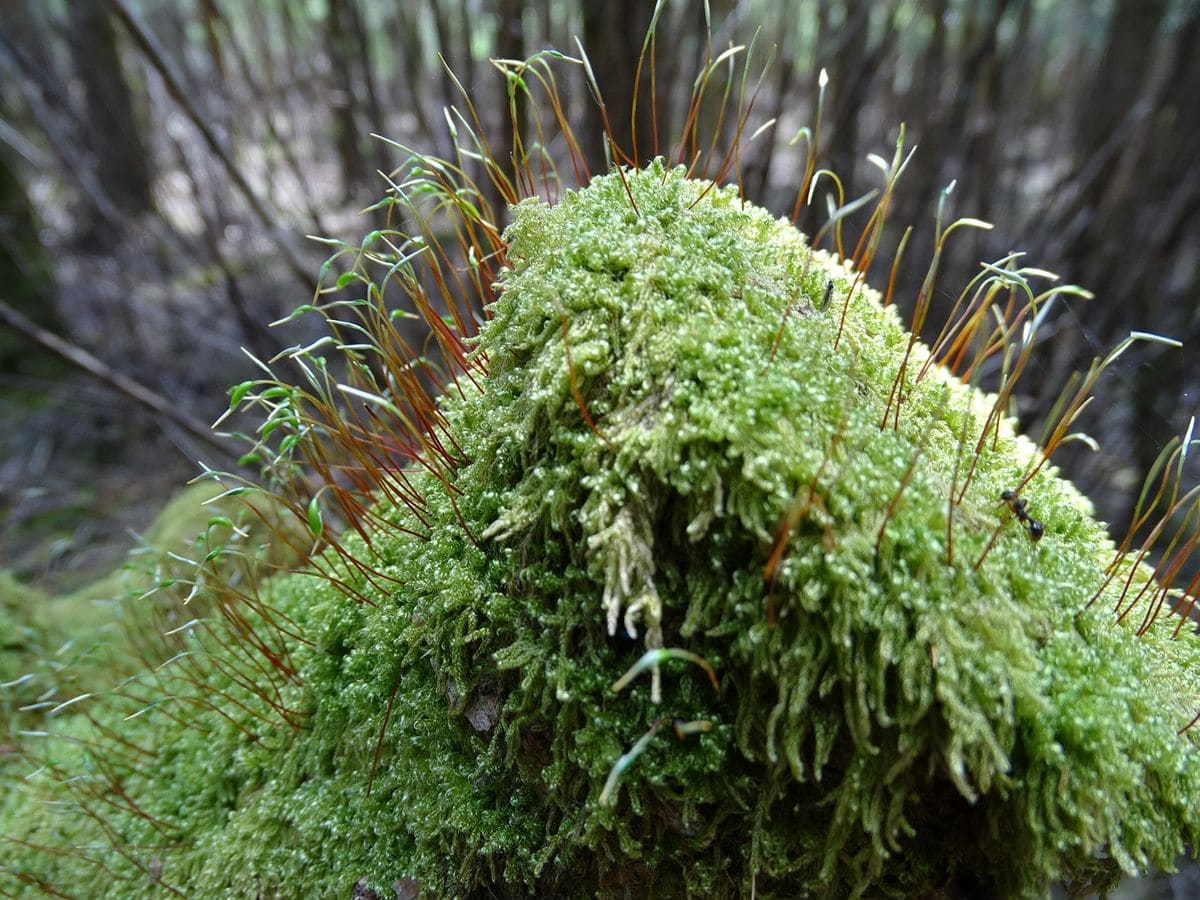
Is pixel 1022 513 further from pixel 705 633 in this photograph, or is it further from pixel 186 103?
pixel 186 103

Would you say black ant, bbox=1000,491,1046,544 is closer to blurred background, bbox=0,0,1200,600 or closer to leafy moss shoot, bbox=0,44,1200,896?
leafy moss shoot, bbox=0,44,1200,896

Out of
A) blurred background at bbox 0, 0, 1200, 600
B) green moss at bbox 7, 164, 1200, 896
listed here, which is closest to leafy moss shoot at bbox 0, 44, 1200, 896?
green moss at bbox 7, 164, 1200, 896

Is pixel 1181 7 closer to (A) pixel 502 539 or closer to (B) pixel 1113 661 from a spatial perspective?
(B) pixel 1113 661

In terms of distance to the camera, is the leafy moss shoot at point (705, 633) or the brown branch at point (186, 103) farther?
the brown branch at point (186, 103)

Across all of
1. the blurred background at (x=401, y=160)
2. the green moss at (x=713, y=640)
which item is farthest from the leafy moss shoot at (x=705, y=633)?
the blurred background at (x=401, y=160)

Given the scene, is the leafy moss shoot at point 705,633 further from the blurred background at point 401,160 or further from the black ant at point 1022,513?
the blurred background at point 401,160

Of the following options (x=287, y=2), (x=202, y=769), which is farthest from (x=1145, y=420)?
(x=287, y=2)
